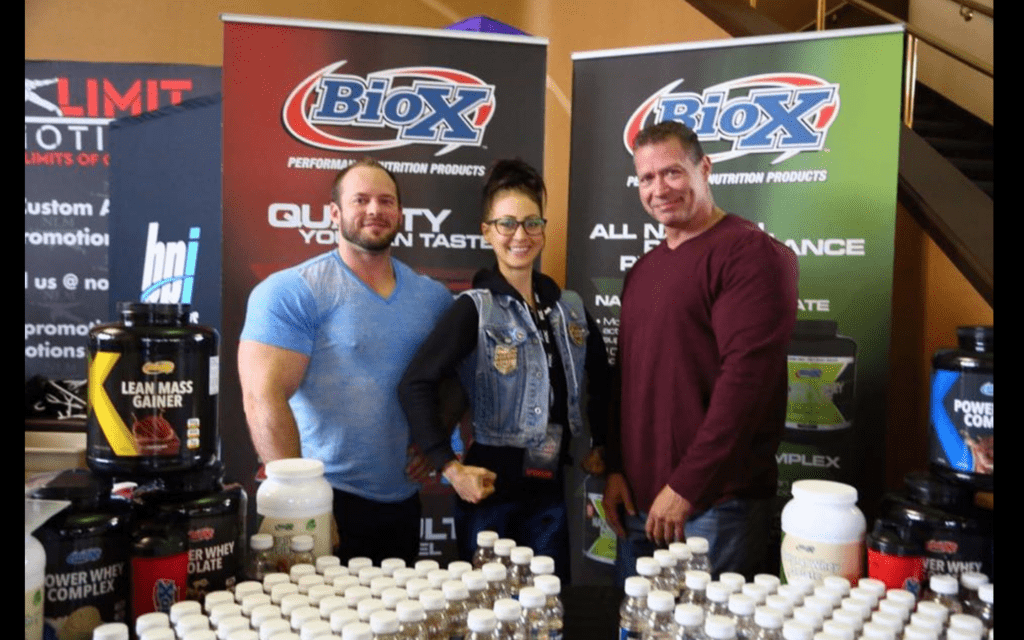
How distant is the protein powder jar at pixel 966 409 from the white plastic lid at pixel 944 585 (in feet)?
0.74

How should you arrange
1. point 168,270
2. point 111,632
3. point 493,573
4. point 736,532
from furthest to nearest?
1. point 168,270
2. point 736,532
3. point 493,573
4. point 111,632

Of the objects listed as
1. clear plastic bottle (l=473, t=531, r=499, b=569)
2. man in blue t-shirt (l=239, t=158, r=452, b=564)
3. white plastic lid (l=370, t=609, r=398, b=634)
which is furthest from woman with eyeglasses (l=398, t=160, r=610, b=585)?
white plastic lid (l=370, t=609, r=398, b=634)

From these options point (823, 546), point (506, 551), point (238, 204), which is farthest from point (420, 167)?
point (823, 546)

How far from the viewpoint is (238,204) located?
2975 mm

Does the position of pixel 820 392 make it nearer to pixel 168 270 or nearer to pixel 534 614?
pixel 534 614

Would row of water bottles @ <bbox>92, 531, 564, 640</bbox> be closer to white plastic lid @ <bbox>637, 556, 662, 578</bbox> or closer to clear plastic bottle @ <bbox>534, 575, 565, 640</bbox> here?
clear plastic bottle @ <bbox>534, 575, 565, 640</bbox>

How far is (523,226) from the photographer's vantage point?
291 centimetres

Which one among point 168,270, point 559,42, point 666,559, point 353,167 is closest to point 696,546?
point 666,559

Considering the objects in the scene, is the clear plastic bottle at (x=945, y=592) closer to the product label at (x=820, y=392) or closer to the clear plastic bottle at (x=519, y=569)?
the clear plastic bottle at (x=519, y=569)

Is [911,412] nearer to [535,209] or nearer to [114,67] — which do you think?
[535,209]

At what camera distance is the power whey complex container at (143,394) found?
167 cm

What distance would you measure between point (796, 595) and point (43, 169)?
5.25m

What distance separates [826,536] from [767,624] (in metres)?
0.41

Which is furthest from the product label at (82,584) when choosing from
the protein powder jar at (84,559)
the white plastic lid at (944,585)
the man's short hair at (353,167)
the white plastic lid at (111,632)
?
the man's short hair at (353,167)
